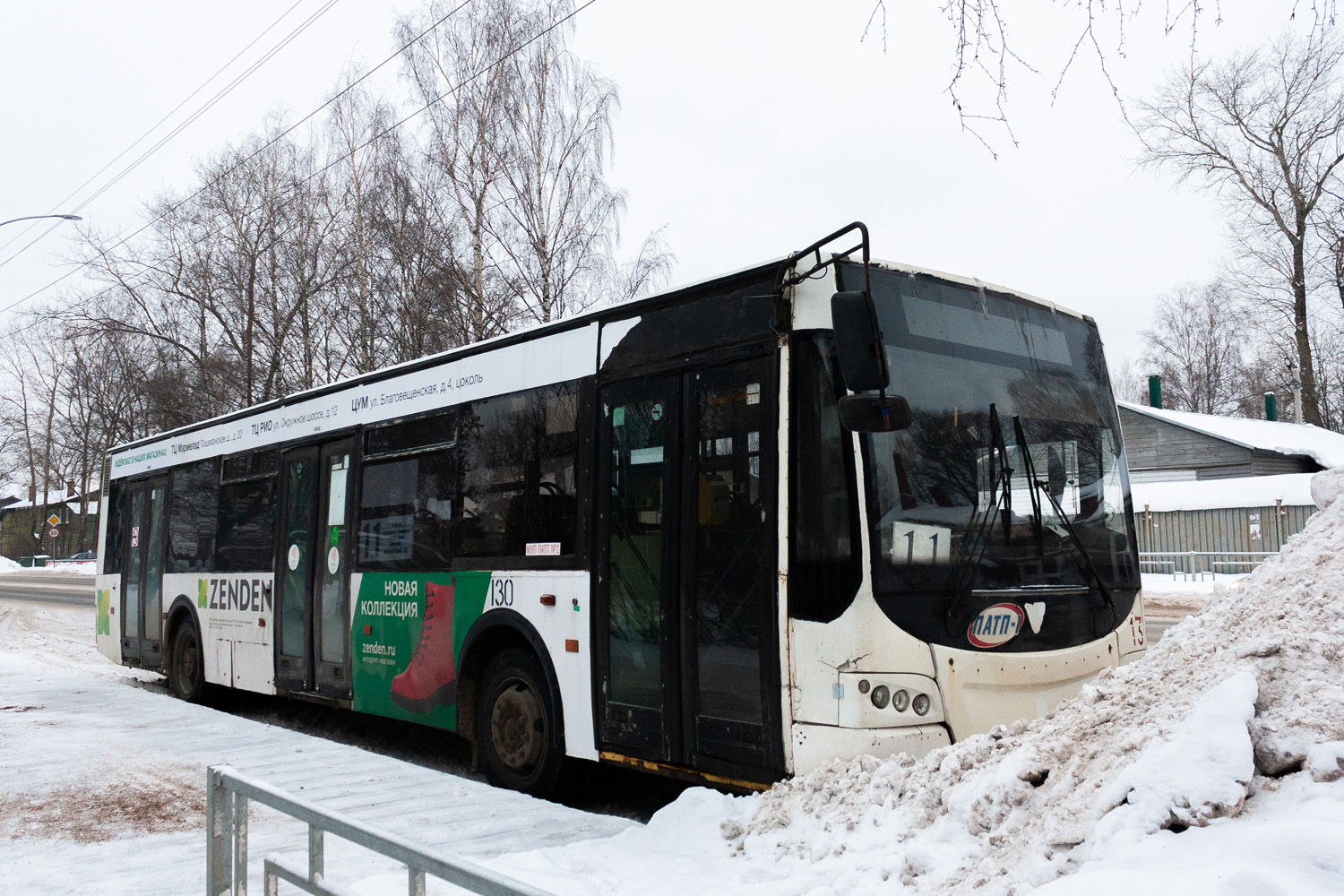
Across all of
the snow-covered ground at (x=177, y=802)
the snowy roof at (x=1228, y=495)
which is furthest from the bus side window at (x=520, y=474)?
the snowy roof at (x=1228, y=495)

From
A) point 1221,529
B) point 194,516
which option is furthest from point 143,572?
point 1221,529

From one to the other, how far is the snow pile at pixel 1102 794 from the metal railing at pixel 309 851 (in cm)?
124

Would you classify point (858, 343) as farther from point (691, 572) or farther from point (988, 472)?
Answer: point (691, 572)

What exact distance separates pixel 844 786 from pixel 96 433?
68264 mm

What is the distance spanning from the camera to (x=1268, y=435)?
38625 mm

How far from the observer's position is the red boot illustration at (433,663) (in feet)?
25.5

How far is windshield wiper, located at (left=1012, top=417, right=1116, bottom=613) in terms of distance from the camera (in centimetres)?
554

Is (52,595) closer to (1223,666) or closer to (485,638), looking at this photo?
(485,638)

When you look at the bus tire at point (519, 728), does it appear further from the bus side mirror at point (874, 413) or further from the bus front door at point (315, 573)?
the bus side mirror at point (874, 413)

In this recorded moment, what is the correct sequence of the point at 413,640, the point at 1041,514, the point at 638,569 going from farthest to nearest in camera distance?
the point at 413,640 < the point at 638,569 < the point at 1041,514

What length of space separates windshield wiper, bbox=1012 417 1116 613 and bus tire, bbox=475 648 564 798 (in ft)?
10.2

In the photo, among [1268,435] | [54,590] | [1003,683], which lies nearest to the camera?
[1003,683]

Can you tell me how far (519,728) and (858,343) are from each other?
12.3 feet

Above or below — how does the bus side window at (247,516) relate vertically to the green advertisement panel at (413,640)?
above
